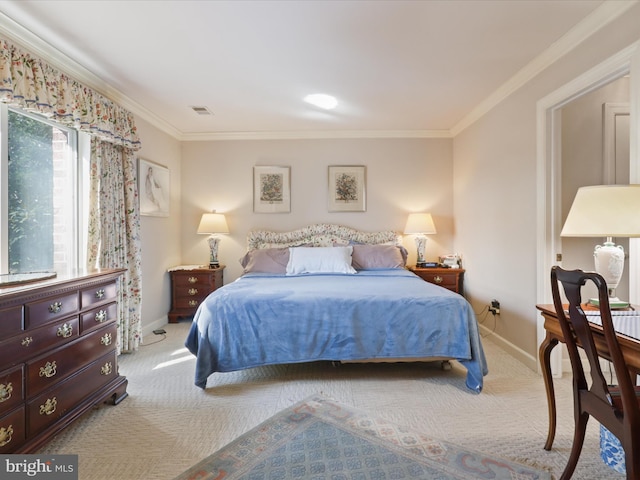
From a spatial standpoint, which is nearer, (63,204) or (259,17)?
(259,17)

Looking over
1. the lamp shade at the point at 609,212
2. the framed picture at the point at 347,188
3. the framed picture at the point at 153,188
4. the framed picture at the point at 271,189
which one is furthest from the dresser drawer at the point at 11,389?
the framed picture at the point at 347,188

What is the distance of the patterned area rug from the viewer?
155 centimetres

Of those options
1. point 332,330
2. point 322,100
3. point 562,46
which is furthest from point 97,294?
point 562,46

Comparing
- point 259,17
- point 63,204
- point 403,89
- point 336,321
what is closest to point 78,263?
point 63,204

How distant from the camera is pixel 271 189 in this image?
454cm

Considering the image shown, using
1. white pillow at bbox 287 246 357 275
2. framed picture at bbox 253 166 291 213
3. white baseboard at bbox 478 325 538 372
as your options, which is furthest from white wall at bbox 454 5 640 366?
framed picture at bbox 253 166 291 213

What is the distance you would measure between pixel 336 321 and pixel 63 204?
2.54 m

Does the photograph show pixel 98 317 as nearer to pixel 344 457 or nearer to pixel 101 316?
pixel 101 316

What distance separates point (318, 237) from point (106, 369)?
286 cm

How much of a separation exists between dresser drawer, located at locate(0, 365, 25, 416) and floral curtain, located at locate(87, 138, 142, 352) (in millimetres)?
1451

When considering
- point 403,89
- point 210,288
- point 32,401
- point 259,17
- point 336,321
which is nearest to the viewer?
point 32,401

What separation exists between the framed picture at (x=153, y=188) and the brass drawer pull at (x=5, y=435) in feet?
8.16

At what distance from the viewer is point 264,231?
14.8 feet

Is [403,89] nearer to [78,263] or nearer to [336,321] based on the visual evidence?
[336,321]
